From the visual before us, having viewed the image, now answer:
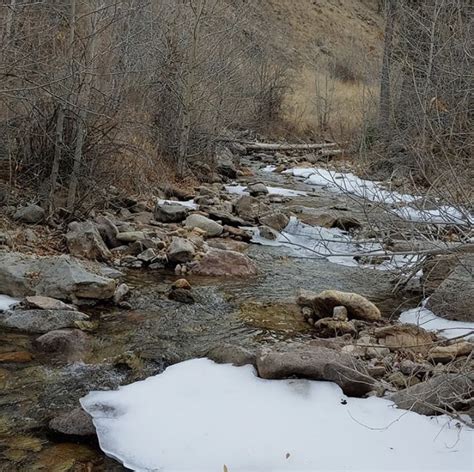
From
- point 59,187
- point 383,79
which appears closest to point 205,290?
point 59,187

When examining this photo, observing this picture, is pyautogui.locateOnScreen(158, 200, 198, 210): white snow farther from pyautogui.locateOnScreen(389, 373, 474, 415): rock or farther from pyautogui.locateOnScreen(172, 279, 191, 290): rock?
pyautogui.locateOnScreen(389, 373, 474, 415): rock

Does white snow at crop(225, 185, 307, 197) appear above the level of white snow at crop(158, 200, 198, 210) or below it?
below

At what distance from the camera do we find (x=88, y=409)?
3.40 m

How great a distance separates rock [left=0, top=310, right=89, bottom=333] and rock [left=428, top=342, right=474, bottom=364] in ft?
9.14

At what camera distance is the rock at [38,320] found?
4555 millimetres

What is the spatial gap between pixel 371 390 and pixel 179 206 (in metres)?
5.83

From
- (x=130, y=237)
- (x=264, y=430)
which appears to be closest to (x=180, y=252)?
(x=130, y=237)

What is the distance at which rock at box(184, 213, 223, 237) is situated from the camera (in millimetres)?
8406

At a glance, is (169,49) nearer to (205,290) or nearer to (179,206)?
(179,206)

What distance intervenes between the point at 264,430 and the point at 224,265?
12.2ft

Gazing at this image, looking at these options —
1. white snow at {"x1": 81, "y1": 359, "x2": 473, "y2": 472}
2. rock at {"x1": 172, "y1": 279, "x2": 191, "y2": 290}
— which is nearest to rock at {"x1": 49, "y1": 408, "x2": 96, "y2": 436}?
white snow at {"x1": 81, "y1": 359, "x2": 473, "y2": 472}

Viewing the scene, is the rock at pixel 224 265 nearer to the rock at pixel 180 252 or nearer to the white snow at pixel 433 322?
the rock at pixel 180 252

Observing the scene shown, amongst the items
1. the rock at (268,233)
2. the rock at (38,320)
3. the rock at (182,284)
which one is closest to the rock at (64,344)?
the rock at (38,320)

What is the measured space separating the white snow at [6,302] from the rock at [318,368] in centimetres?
236
